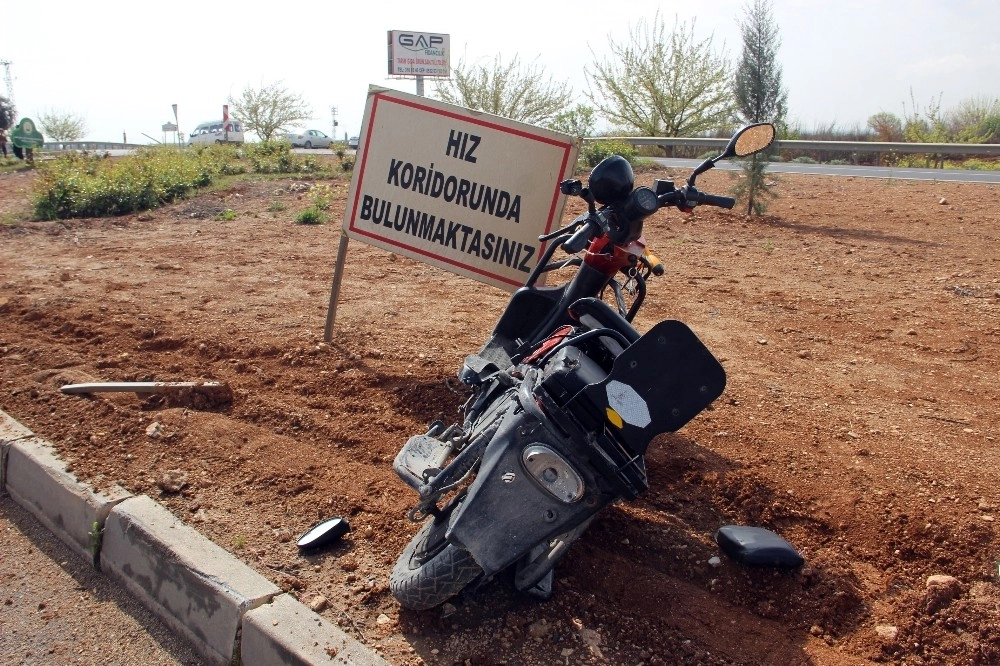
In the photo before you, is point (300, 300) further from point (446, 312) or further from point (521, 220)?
point (521, 220)

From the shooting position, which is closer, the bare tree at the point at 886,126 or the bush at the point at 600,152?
the bush at the point at 600,152

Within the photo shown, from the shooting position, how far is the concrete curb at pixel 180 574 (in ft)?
8.66

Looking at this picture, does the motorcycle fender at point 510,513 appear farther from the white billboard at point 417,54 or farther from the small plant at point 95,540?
the white billboard at point 417,54

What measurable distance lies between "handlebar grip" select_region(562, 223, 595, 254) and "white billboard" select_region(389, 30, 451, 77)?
36.4m

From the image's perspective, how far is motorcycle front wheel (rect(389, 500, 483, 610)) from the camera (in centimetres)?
255

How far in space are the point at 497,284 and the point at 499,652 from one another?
274 cm

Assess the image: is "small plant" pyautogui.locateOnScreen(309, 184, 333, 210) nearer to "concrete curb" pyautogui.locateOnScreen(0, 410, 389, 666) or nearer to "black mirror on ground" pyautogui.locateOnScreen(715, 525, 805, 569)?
"concrete curb" pyautogui.locateOnScreen(0, 410, 389, 666)

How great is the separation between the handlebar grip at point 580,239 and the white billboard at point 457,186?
1.30 metres

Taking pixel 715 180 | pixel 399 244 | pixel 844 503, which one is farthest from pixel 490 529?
pixel 715 180

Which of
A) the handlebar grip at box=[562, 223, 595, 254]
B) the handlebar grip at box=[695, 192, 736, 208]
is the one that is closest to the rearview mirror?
the handlebar grip at box=[695, 192, 736, 208]

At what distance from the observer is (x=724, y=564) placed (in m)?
3.09

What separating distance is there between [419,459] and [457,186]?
94.1 inches

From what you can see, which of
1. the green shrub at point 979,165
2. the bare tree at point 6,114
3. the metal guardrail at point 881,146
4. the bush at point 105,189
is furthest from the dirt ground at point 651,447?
the bare tree at point 6,114

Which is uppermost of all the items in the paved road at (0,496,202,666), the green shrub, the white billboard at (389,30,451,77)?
the white billboard at (389,30,451,77)
